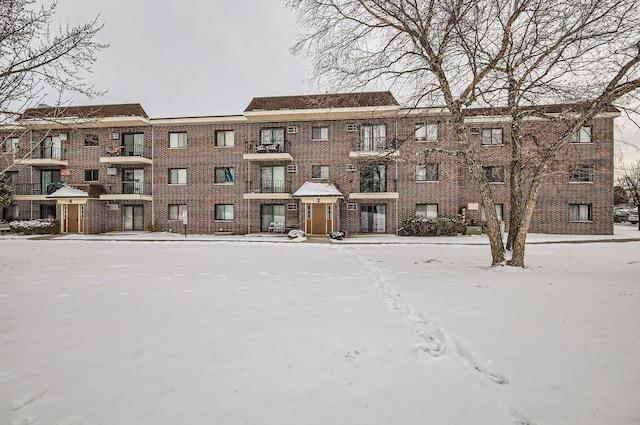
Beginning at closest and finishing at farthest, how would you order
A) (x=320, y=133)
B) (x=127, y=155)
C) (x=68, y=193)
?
1. (x=320, y=133)
2. (x=68, y=193)
3. (x=127, y=155)

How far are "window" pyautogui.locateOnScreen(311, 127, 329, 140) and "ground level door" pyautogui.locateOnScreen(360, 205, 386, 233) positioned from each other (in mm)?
5685

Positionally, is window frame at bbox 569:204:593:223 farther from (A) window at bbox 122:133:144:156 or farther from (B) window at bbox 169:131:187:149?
(A) window at bbox 122:133:144:156

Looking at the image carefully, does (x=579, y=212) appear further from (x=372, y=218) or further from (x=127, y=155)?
(x=127, y=155)

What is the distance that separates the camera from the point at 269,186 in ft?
80.8

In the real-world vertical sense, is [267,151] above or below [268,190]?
above

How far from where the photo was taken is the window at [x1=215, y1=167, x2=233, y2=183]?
24953mm

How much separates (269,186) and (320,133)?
5305 millimetres

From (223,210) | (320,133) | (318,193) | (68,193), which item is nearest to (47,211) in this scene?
(68,193)

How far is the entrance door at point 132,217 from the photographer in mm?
26047

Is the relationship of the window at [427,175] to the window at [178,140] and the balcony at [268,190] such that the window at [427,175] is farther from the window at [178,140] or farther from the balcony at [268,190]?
the window at [178,140]

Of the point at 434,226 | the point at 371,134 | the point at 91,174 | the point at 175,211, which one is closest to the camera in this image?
the point at 434,226

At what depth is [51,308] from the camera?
5.76m

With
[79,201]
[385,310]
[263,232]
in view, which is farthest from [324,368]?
[79,201]

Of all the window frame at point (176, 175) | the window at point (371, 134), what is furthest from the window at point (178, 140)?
the window at point (371, 134)
